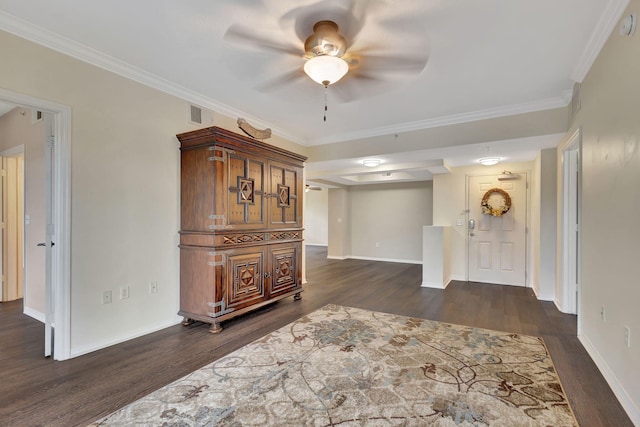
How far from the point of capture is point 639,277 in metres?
1.74

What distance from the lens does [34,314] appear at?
138 inches

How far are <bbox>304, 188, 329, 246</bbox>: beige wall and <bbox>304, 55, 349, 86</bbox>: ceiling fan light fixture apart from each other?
9.79 meters

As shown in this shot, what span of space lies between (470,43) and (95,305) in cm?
390

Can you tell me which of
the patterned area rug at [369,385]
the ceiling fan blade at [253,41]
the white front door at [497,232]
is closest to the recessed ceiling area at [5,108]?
the ceiling fan blade at [253,41]

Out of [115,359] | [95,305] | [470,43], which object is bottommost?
[115,359]

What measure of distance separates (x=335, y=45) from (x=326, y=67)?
6.5 inches

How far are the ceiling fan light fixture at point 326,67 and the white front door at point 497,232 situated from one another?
4.40 metres

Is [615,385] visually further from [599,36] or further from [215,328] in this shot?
[215,328]

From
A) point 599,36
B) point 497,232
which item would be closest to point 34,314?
point 599,36

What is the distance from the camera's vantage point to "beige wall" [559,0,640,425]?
1813 millimetres

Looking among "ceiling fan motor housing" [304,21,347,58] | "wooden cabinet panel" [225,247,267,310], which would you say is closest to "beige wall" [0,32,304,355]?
"wooden cabinet panel" [225,247,267,310]

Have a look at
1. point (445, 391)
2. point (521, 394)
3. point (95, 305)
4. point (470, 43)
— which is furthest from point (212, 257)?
point (470, 43)

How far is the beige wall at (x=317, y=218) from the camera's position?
12.3 meters

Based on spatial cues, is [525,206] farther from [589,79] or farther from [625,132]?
[625,132]
